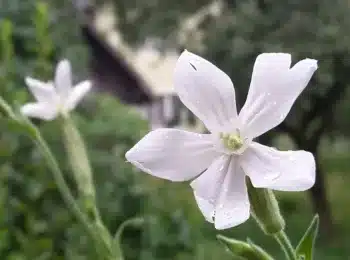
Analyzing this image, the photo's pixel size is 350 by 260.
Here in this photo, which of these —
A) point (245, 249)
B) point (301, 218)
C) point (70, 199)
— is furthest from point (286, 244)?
point (301, 218)

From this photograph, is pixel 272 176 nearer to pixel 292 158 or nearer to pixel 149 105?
pixel 292 158

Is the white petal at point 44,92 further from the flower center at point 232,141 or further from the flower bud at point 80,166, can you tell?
the flower center at point 232,141

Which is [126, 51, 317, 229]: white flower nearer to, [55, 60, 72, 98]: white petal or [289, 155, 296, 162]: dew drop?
[289, 155, 296, 162]: dew drop

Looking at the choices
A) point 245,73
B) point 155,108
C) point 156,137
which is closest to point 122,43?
point 155,108

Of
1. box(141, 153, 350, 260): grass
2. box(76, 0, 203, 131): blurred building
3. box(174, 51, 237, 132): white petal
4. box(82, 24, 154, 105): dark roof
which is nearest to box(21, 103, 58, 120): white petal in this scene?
box(174, 51, 237, 132): white petal

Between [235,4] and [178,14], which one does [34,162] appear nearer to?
[235,4]

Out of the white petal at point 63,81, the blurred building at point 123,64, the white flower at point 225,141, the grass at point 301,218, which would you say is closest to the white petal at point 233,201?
the white flower at point 225,141
